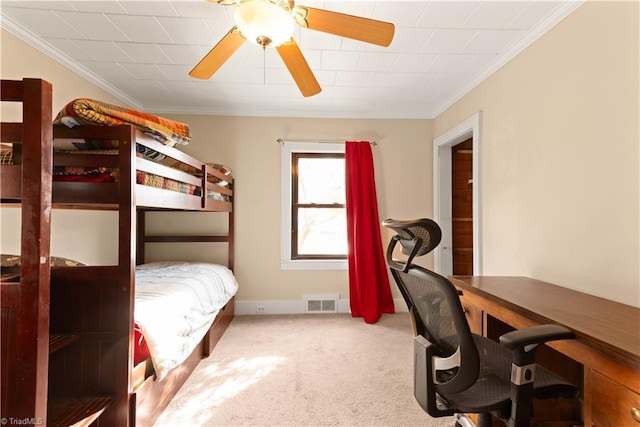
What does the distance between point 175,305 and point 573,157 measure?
2436 mm

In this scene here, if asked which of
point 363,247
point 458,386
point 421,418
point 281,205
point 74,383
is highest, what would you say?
point 281,205

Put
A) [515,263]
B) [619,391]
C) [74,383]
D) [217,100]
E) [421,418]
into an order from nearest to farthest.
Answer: [619,391] → [74,383] → [421,418] → [515,263] → [217,100]

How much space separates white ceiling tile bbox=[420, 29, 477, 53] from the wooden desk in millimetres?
1601

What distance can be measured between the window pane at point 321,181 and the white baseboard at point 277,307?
1203mm

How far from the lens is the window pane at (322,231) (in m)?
3.64

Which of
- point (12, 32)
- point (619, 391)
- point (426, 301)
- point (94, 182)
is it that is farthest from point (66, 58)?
point (619, 391)

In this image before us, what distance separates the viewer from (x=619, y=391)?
85 cm

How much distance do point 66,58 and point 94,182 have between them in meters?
1.64

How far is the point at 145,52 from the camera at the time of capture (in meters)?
2.23

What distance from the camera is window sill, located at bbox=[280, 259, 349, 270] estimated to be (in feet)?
11.5

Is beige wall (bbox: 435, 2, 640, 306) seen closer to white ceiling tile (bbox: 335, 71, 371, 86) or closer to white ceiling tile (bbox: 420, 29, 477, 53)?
white ceiling tile (bbox: 420, 29, 477, 53)

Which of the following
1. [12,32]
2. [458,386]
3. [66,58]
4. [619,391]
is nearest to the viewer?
[619,391]

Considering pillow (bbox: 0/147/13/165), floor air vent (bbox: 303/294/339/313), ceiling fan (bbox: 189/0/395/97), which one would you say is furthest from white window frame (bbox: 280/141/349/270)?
pillow (bbox: 0/147/13/165)

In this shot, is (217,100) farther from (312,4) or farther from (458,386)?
(458,386)
